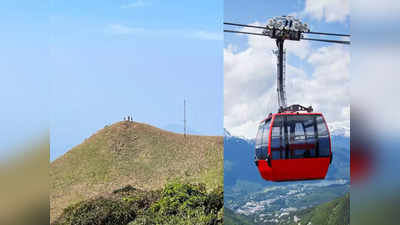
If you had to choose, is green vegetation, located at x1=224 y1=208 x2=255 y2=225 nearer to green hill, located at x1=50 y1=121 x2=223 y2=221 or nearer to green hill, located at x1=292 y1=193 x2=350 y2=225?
green hill, located at x1=50 y1=121 x2=223 y2=221

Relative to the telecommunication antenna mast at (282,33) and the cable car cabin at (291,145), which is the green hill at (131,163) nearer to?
the cable car cabin at (291,145)

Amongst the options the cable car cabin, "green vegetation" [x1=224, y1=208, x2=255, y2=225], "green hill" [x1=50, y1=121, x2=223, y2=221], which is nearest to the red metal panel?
the cable car cabin

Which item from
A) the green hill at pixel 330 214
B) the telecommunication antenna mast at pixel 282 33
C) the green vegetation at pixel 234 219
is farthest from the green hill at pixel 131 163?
the green hill at pixel 330 214

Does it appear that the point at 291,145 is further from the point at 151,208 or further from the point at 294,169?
the point at 151,208

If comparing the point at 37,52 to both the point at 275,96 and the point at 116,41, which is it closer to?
the point at 116,41

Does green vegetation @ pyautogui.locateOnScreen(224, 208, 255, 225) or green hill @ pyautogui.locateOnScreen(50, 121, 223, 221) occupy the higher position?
green hill @ pyautogui.locateOnScreen(50, 121, 223, 221)

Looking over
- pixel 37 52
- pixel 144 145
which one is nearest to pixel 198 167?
pixel 144 145
